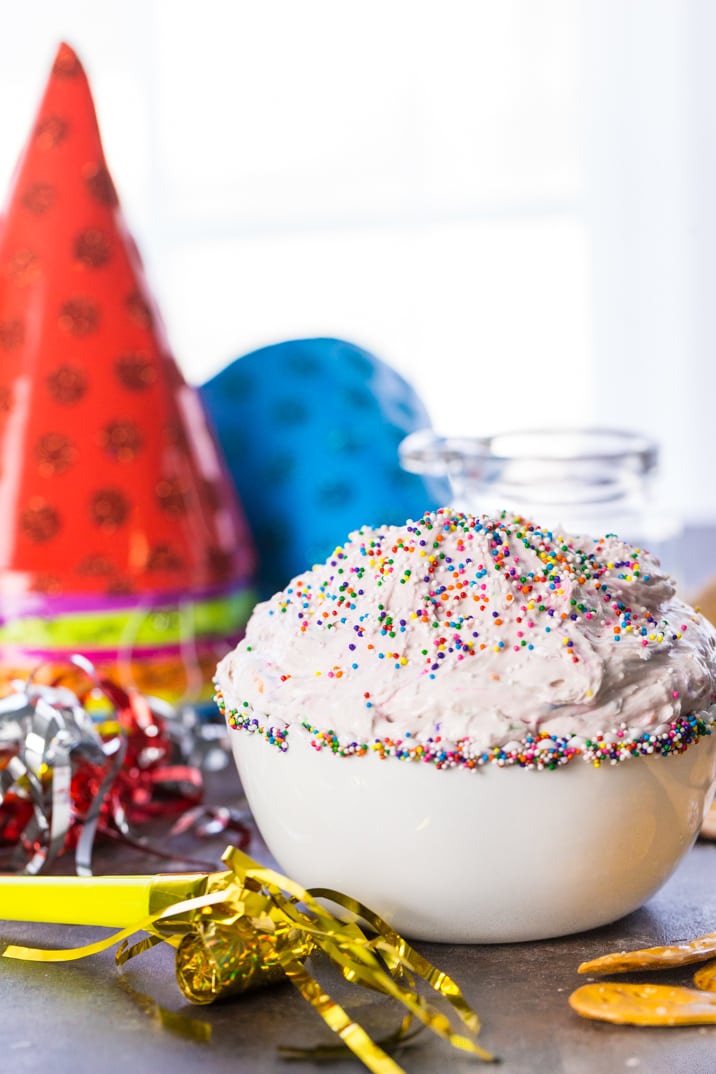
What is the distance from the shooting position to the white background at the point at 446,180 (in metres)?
3.54

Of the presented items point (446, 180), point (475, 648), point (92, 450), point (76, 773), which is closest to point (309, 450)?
point (92, 450)

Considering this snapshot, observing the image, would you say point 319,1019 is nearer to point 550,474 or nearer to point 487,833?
point 487,833

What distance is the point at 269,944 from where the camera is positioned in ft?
2.07

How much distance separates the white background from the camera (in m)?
3.54

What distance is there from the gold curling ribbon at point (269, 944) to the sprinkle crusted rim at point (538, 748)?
74 millimetres

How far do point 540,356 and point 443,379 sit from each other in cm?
29

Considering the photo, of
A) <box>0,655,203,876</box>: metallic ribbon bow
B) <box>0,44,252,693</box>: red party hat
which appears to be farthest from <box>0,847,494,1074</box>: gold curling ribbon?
<box>0,44,252,693</box>: red party hat

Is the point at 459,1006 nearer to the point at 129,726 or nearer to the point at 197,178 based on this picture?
the point at 129,726

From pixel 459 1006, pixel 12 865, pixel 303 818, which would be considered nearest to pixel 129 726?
pixel 12 865

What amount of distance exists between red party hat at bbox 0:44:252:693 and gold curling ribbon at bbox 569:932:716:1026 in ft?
1.70

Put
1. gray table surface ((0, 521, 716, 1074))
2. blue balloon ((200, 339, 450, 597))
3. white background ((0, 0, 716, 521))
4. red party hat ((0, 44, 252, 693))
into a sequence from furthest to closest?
white background ((0, 0, 716, 521))
blue balloon ((200, 339, 450, 597))
red party hat ((0, 44, 252, 693))
gray table surface ((0, 521, 716, 1074))

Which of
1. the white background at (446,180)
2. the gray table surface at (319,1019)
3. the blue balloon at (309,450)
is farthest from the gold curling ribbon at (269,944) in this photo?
the white background at (446,180)

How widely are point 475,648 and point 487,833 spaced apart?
0.30ft

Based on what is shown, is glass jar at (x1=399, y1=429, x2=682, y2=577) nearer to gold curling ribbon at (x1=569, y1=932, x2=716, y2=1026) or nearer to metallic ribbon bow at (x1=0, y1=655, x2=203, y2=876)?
metallic ribbon bow at (x1=0, y1=655, x2=203, y2=876)
